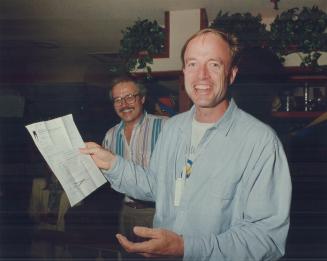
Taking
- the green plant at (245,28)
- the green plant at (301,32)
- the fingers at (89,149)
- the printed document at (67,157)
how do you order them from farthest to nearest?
the green plant at (245,28), the green plant at (301,32), the fingers at (89,149), the printed document at (67,157)

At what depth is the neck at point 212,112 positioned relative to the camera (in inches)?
49.6

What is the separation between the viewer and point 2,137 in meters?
2.28

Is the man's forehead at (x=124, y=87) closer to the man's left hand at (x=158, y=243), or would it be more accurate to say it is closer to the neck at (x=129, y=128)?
the neck at (x=129, y=128)

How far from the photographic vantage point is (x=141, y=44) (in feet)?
9.20

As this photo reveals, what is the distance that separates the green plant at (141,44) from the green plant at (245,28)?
507 millimetres

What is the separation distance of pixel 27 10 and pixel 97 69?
1235 mm

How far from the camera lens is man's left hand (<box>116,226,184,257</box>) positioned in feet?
3.32

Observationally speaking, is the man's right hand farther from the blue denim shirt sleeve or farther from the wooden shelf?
the wooden shelf

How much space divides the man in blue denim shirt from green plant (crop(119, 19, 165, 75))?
1559 mm

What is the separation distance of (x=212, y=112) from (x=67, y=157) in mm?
542

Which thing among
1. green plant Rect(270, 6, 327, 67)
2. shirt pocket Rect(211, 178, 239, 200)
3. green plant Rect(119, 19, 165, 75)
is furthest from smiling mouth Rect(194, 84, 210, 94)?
green plant Rect(119, 19, 165, 75)

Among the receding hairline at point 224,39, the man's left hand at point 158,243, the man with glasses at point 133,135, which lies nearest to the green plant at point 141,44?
the man with glasses at point 133,135

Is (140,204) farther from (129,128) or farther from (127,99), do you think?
(127,99)

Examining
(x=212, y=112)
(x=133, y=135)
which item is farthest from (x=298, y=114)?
(x=212, y=112)
